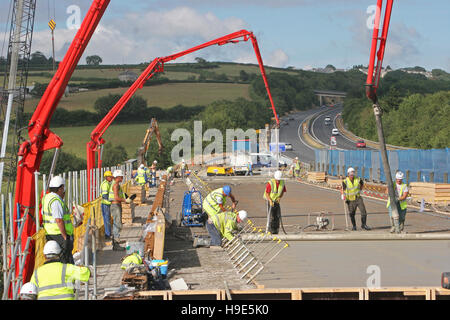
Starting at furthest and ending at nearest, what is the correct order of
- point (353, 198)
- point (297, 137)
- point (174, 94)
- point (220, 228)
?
point (174, 94) < point (297, 137) < point (353, 198) < point (220, 228)

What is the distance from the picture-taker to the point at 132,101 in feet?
398

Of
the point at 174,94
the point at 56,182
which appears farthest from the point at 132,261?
the point at 174,94

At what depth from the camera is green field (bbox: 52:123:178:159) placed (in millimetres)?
94769

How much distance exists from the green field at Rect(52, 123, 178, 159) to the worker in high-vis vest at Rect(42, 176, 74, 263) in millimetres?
80094

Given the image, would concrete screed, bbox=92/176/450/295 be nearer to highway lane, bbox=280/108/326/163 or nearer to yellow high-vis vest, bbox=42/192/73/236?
yellow high-vis vest, bbox=42/192/73/236

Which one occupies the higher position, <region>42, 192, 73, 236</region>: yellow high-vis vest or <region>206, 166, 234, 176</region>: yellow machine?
<region>42, 192, 73, 236</region>: yellow high-vis vest

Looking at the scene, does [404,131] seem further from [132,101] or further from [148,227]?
[148,227]

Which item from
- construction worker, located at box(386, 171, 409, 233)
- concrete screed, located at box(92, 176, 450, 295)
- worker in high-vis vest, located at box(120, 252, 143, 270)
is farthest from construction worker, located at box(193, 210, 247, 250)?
construction worker, located at box(386, 171, 409, 233)

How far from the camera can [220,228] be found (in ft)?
58.0

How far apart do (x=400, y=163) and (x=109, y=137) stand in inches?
2729

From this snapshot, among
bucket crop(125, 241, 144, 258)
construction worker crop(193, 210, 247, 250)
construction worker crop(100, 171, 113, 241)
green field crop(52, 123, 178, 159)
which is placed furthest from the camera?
green field crop(52, 123, 178, 159)

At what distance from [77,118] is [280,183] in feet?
305

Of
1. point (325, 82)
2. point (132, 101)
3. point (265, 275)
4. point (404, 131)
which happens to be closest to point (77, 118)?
point (132, 101)

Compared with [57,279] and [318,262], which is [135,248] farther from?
[57,279]
